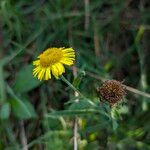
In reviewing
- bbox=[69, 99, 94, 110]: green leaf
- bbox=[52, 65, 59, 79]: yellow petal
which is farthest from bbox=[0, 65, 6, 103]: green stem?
bbox=[52, 65, 59, 79]: yellow petal

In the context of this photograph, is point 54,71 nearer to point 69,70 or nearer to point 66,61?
point 66,61

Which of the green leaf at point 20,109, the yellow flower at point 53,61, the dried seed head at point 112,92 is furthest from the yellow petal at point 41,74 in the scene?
the green leaf at point 20,109

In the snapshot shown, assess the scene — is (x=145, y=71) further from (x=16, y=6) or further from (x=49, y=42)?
(x=16, y=6)

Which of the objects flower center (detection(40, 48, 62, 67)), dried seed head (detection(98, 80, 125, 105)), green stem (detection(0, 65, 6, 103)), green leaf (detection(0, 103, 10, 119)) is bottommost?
green leaf (detection(0, 103, 10, 119))

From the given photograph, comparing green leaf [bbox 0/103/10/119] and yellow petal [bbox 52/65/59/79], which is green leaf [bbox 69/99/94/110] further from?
green leaf [bbox 0/103/10/119]

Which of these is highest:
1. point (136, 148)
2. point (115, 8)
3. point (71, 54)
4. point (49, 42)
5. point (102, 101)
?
point (115, 8)

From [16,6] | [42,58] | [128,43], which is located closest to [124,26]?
[128,43]

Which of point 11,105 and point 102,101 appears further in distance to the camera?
point 11,105
